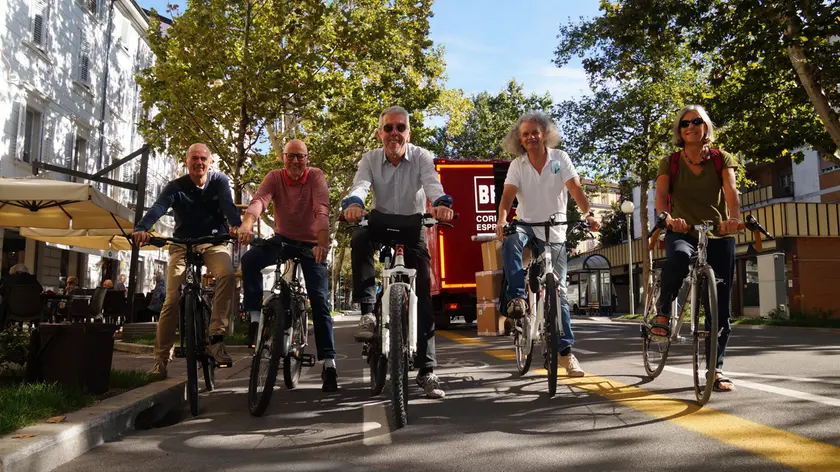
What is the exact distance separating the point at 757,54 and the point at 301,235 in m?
13.0

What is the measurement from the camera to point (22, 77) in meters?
20.9

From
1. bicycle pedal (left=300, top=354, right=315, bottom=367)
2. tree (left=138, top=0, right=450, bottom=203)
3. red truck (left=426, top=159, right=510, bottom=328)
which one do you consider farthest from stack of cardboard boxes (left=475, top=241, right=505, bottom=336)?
tree (left=138, top=0, right=450, bottom=203)

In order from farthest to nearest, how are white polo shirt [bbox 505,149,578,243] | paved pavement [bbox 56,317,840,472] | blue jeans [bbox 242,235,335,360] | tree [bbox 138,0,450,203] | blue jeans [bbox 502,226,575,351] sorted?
tree [bbox 138,0,450,203] < white polo shirt [bbox 505,149,578,243] < blue jeans [bbox 502,226,575,351] < blue jeans [bbox 242,235,335,360] < paved pavement [bbox 56,317,840,472]

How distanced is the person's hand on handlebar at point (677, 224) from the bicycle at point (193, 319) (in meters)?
3.14

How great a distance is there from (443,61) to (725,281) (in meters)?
28.5

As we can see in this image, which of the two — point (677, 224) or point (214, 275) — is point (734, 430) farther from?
point (214, 275)

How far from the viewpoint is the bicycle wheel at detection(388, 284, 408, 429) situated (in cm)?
452

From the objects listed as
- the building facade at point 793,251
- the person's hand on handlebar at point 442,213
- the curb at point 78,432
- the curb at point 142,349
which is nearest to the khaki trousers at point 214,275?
the curb at point 78,432

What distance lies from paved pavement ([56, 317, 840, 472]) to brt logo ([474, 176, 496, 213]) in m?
9.41

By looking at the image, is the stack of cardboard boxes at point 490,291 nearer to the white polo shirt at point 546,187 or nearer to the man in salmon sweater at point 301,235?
the white polo shirt at point 546,187

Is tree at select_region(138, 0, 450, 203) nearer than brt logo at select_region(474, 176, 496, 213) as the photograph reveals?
No

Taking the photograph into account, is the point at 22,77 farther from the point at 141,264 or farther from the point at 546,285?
the point at 546,285

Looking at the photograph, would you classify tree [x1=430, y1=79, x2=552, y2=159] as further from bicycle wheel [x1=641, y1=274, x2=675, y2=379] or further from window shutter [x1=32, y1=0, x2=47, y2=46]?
bicycle wheel [x1=641, y1=274, x2=675, y2=379]

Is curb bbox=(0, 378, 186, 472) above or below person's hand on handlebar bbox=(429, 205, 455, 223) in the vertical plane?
below
